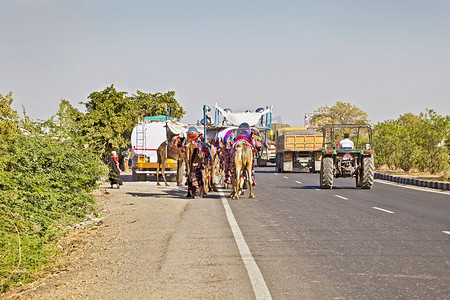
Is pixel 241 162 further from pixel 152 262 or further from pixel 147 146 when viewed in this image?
pixel 147 146

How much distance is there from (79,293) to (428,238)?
20.3 ft

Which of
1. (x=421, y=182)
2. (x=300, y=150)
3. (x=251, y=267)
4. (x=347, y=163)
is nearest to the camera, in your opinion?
(x=251, y=267)

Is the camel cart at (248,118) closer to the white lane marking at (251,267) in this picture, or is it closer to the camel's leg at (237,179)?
the camel's leg at (237,179)

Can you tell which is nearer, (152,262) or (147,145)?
(152,262)

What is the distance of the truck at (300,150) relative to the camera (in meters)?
40.3

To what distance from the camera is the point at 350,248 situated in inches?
373

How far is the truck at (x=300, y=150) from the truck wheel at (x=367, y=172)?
15.4m

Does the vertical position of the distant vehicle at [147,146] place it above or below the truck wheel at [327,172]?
above

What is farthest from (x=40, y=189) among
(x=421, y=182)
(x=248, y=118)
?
(x=421, y=182)

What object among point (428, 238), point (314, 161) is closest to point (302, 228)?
point (428, 238)

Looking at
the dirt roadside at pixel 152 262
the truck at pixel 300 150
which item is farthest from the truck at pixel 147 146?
the dirt roadside at pixel 152 262

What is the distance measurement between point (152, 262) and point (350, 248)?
9.98ft

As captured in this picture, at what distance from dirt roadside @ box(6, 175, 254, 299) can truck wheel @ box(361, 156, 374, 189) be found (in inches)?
405

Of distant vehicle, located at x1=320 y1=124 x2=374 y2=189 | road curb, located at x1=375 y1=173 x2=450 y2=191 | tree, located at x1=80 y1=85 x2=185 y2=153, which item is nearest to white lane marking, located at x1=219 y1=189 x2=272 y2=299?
distant vehicle, located at x1=320 y1=124 x2=374 y2=189
